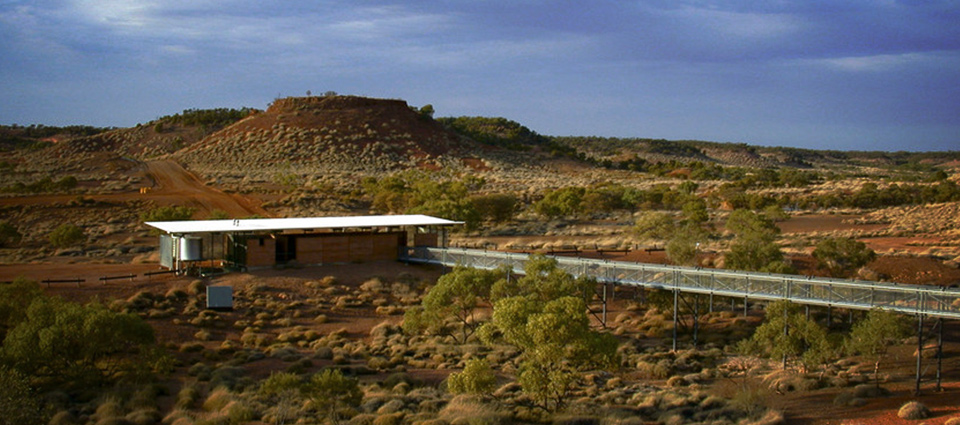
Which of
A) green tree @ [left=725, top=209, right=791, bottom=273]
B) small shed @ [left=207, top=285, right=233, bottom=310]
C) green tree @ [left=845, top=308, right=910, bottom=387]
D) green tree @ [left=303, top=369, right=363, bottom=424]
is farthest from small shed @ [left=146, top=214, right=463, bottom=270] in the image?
green tree @ [left=845, top=308, right=910, bottom=387]

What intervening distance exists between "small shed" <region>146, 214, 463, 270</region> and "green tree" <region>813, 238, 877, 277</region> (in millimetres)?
17369

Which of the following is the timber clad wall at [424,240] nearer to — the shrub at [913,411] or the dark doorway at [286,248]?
the dark doorway at [286,248]

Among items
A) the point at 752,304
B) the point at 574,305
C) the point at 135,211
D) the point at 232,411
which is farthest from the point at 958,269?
the point at 135,211

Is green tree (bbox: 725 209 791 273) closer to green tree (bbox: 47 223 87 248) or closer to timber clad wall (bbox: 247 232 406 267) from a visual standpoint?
timber clad wall (bbox: 247 232 406 267)

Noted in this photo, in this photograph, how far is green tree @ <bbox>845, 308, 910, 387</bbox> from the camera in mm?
21797

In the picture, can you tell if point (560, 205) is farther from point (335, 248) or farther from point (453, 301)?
point (453, 301)

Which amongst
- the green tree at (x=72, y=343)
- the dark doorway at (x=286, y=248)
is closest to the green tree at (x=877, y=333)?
the green tree at (x=72, y=343)

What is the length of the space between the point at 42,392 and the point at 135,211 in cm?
4246

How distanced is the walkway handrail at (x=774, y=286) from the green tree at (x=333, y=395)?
12612 mm

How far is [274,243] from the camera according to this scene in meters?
37.0

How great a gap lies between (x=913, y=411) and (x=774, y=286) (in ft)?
24.3

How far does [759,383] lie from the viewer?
22750mm

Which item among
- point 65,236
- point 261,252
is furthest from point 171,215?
point 261,252

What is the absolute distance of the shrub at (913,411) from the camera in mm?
18547
